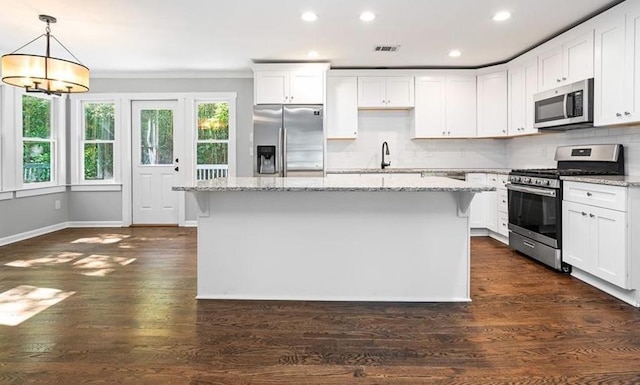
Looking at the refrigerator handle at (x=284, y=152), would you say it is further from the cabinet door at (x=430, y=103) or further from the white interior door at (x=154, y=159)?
the white interior door at (x=154, y=159)

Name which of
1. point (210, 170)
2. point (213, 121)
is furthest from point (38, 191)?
point (213, 121)

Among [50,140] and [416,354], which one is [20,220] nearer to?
[50,140]

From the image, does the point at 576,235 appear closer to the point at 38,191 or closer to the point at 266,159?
the point at 266,159

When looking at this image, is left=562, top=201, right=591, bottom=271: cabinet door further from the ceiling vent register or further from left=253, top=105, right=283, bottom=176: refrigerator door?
left=253, top=105, right=283, bottom=176: refrigerator door

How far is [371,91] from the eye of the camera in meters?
5.84

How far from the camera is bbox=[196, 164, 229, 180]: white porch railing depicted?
647 centimetres

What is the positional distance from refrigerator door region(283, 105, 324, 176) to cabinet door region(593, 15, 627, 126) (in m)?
3.02

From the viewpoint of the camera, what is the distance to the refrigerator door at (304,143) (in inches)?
216

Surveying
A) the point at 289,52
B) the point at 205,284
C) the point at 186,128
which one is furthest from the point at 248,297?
the point at 186,128

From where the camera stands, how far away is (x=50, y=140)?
6152 millimetres

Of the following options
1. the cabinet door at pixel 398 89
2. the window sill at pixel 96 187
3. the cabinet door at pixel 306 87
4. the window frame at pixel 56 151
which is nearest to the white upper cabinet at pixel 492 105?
the cabinet door at pixel 398 89

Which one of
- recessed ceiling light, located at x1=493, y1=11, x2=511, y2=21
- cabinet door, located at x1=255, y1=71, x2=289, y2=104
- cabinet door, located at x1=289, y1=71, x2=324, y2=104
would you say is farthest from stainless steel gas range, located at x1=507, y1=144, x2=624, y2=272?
cabinet door, located at x1=255, y1=71, x2=289, y2=104

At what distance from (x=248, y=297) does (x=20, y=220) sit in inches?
163

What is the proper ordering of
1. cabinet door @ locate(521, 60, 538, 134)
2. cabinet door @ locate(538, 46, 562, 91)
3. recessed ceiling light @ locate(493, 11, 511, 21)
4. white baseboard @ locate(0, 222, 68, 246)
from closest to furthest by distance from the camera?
recessed ceiling light @ locate(493, 11, 511, 21) → cabinet door @ locate(538, 46, 562, 91) → cabinet door @ locate(521, 60, 538, 134) → white baseboard @ locate(0, 222, 68, 246)
